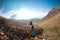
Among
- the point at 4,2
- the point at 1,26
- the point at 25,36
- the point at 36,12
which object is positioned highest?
the point at 4,2

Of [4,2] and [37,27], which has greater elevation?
[4,2]

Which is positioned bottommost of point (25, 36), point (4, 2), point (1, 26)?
point (25, 36)

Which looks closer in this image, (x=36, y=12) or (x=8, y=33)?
(x=8, y=33)

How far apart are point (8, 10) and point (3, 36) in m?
0.83

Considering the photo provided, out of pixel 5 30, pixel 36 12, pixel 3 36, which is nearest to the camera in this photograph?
pixel 3 36

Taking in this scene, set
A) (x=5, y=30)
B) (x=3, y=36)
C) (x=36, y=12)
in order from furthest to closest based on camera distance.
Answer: (x=36, y=12)
(x=5, y=30)
(x=3, y=36)

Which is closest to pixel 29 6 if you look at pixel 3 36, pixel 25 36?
pixel 25 36

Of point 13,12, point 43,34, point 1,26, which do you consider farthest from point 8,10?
point 43,34

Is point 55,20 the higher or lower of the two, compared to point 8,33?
higher

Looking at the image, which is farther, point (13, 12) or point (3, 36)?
point (13, 12)

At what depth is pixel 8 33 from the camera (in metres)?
3.94

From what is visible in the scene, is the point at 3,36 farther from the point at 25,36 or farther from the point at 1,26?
the point at 25,36

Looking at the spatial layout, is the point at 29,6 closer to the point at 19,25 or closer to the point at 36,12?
the point at 36,12

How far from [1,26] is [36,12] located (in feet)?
3.57
